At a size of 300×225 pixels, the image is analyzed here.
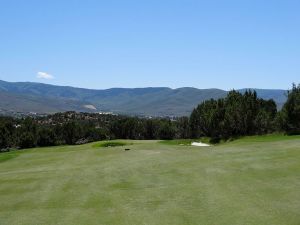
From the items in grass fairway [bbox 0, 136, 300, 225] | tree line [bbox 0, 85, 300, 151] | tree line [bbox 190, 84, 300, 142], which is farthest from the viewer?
tree line [bbox 190, 84, 300, 142]

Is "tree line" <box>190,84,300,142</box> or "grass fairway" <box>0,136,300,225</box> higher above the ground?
"tree line" <box>190,84,300,142</box>

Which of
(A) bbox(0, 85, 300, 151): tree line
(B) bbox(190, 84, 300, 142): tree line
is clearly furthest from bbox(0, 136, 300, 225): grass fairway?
(B) bbox(190, 84, 300, 142): tree line

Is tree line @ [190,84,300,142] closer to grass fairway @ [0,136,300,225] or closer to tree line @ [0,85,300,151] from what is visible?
tree line @ [0,85,300,151]

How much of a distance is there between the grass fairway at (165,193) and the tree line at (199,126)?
1109 inches

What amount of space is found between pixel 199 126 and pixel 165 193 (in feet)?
321

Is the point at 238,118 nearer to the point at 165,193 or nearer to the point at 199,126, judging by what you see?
the point at 199,126

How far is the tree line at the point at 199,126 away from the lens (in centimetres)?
6739

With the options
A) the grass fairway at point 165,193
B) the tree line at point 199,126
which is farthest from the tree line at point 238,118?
the grass fairway at point 165,193

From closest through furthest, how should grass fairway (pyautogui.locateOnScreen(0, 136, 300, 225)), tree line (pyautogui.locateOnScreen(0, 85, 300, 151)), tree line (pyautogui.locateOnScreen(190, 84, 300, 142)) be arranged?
1. grass fairway (pyautogui.locateOnScreen(0, 136, 300, 225))
2. tree line (pyautogui.locateOnScreen(0, 85, 300, 151))
3. tree line (pyautogui.locateOnScreen(190, 84, 300, 142))

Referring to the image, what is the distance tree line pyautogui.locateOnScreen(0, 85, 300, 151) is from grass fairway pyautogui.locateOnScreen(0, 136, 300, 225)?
28164mm

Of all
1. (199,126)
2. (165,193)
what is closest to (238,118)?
(199,126)

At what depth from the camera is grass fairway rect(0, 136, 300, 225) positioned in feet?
50.4

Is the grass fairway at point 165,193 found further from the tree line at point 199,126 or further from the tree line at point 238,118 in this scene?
the tree line at point 238,118

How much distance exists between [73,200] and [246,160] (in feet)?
36.4
